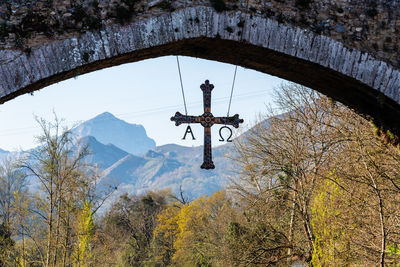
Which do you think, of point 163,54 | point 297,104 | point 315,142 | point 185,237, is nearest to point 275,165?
point 315,142

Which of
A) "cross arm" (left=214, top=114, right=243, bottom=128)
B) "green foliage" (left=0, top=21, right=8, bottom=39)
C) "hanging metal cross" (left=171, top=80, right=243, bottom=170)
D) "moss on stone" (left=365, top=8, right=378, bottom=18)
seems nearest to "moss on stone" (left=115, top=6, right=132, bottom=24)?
"green foliage" (left=0, top=21, right=8, bottom=39)

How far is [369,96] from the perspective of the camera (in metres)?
5.13

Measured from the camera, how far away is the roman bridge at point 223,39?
3838mm

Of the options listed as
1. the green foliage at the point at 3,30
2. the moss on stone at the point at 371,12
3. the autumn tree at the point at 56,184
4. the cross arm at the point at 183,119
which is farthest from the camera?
the autumn tree at the point at 56,184

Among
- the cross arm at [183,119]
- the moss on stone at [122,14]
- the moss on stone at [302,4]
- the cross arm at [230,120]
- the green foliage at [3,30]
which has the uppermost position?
the cross arm at [230,120]

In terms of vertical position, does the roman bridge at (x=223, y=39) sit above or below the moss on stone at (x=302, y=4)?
below

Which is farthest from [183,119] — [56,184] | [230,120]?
[56,184]

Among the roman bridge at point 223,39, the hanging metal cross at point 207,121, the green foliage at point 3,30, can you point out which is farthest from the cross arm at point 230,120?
the green foliage at point 3,30

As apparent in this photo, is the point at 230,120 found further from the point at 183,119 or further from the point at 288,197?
the point at 288,197

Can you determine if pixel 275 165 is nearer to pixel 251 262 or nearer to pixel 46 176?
pixel 251 262

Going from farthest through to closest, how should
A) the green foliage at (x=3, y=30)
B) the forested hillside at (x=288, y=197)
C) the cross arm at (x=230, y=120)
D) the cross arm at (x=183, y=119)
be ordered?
the forested hillside at (x=288, y=197) < the cross arm at (x=230, y=120) < the cross arm at (x=183, y=119) < the green foliage at (x=3, y=30)

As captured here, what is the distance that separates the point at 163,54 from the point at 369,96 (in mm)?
2506

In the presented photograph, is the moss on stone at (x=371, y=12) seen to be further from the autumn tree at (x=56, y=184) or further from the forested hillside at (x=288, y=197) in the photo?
the autumn tree at (x=56, y=184)

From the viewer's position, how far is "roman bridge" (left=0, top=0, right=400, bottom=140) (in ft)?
12.6
